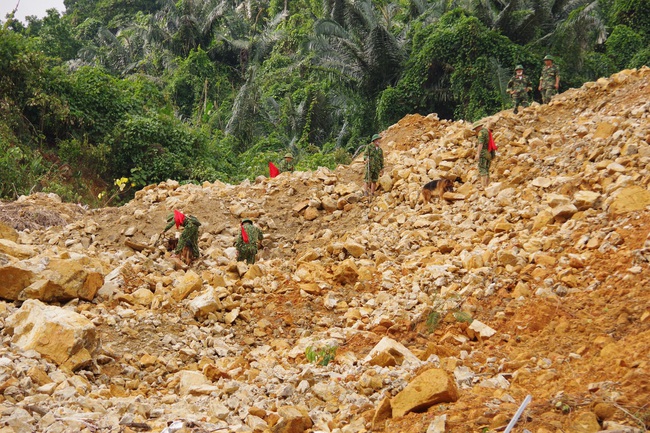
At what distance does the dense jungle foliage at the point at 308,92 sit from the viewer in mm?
15203

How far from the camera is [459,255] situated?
7.25 m

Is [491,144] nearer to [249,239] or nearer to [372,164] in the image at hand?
[372,164]

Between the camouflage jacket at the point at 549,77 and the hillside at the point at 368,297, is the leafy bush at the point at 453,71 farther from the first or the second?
the hillside at the point at 368,297

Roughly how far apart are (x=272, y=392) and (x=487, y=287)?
268 cm

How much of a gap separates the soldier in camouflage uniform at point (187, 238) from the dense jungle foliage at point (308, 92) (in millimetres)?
4910

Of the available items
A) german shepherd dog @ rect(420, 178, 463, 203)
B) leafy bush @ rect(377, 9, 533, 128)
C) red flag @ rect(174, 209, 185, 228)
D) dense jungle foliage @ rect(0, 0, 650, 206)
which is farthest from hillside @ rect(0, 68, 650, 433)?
leafy bush @ rect(377, 9, 533, 128)

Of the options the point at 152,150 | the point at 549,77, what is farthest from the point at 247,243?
the point at 152,150

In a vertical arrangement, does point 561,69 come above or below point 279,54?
below

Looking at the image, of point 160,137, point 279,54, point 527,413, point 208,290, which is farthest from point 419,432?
point 279,54

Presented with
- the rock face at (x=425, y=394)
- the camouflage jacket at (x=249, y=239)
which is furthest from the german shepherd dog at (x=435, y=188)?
the rock face at (x=425, y=394)

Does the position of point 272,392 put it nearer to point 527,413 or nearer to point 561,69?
point 527,413

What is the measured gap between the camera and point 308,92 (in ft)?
63.9

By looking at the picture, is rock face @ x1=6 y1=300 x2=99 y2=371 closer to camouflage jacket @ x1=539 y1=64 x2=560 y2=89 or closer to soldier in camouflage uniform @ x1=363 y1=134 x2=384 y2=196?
soldier in camouflage uniform @ x1=363 y1=134 x2=384 y2=196

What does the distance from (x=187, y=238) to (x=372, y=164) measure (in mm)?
3236
